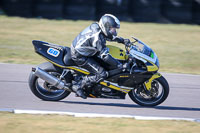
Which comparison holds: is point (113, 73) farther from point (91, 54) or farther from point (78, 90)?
point (78, 90)

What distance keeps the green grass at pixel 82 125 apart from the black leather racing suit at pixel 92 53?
35.4 inches

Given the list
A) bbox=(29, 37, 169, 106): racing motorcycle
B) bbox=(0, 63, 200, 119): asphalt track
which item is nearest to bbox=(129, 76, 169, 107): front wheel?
bbox=(29, 37, 169, 106): racing motorcycle

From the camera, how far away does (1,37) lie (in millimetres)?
13656

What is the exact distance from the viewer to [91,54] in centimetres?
598

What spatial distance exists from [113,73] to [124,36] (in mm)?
8989

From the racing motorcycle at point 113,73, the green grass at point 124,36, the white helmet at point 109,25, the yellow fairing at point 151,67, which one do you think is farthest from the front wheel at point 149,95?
the green grass at point 124,36

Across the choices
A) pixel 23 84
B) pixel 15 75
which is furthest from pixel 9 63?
pixel 23 84

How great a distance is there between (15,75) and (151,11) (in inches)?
422

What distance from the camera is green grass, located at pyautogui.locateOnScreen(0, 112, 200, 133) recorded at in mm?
4730

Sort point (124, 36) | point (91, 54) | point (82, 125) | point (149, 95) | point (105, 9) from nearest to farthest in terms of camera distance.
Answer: point (82, 125), point (91, 54), point (149, 95), point (124, 36), point (105, 9)

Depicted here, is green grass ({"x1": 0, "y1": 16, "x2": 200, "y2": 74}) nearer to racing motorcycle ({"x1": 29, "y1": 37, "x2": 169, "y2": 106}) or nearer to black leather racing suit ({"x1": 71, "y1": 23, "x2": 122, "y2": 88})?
racing motorcycle ({"x1": 29, "y1": 37, "x2": 169, "y2": 106})

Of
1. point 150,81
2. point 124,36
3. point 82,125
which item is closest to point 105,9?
point 124,36

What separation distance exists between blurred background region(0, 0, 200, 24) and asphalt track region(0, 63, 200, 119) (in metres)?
9.72

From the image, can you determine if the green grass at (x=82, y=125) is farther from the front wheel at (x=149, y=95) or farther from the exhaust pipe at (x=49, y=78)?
the front wheel at (x=149, y=95)
